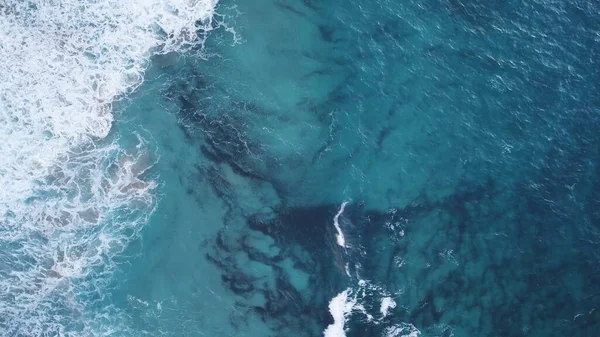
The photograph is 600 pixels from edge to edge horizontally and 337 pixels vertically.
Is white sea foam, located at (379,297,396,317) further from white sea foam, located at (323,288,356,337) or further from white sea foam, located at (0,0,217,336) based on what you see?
white sea foam, located at (0,0,217,336)

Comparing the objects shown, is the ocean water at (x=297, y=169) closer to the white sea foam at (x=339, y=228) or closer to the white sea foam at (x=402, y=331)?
the white sea foam at (x=402, y=331)

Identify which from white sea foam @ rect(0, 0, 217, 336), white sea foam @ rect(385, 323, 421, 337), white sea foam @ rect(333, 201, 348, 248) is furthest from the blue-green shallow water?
white sea foam @ rect(0, 0, 217, 336)

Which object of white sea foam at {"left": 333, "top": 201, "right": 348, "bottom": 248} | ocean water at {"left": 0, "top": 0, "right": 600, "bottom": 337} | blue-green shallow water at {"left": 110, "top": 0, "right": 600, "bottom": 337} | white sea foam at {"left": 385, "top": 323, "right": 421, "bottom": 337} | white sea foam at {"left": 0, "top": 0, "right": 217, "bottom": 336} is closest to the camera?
white sea foam at {"left": 0, "top": 0, "right": 217, "bottom": 336}

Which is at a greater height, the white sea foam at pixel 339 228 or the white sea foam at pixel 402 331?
the white sea foam at pixel 339 228

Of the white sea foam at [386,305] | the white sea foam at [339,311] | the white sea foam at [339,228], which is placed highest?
the white sea foam at [339,228]

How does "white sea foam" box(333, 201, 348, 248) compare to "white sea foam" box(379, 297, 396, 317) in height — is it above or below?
above

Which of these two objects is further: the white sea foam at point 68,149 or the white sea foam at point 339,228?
the white sea foam at point 339,228

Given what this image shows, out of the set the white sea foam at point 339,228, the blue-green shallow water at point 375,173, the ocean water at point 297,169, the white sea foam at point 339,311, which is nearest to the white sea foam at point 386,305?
the ocean water at point 297,169
